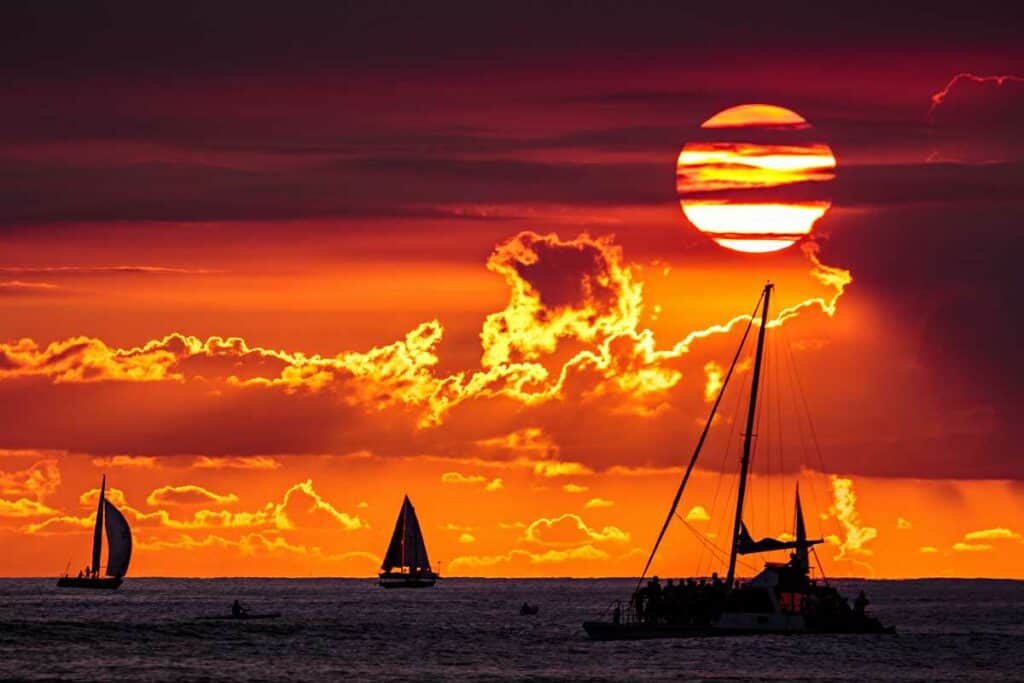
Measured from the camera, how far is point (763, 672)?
135 m

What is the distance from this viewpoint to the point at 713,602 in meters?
147

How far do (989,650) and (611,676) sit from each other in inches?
1841

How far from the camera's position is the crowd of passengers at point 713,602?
145375mm

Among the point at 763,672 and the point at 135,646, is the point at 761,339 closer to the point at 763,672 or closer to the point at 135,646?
the point at 763,672

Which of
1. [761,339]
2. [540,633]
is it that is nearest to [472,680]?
[761,339]

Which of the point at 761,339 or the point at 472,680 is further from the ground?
the point at 761,339

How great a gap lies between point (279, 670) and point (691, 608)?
92.3 feet

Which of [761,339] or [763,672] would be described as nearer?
[763,672]

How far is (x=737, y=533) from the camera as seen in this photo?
148 metres

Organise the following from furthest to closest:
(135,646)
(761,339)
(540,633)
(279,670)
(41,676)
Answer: (540,633) → (135,646) → (761,339) → (279,670) → (41,676)

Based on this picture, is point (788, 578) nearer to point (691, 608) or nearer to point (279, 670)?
point (691, 608)

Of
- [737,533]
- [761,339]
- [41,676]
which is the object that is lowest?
[41,676]

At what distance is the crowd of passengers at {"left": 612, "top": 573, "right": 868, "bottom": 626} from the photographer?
145 metres


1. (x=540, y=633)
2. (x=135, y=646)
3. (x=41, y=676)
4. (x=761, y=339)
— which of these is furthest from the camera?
(x=540, y=633)
